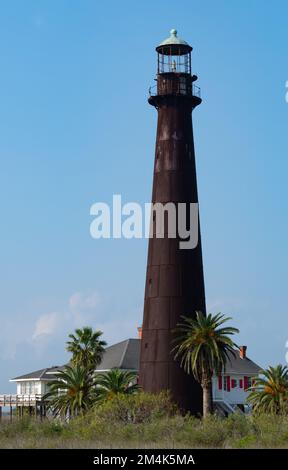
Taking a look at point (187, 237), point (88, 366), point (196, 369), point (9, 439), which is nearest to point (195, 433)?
point (9, 439)

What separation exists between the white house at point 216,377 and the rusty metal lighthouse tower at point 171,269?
2047cm

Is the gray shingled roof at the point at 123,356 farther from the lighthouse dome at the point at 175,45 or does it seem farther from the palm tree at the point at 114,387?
the lighthouse dome at the point at 175,45

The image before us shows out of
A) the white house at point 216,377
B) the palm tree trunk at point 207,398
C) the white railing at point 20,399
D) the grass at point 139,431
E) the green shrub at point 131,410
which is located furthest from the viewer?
the white railing at point 20,399

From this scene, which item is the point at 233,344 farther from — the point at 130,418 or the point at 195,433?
the point at 195,433

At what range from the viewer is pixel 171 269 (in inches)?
2697

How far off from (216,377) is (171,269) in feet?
89.3

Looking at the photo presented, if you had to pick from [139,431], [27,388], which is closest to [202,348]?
[139,431]

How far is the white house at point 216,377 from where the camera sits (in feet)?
Result: 296

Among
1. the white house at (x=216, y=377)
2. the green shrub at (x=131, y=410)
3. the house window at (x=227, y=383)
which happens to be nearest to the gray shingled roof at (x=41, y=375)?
the white house at (x=216, y=377)

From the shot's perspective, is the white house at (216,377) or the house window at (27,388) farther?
the house window at (27,388)

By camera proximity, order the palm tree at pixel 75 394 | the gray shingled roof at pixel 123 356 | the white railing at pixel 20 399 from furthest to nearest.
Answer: the white railing at pixel 20 399
the gray shingled roof at pixel 123 356
the palm tree at pixel 75 394

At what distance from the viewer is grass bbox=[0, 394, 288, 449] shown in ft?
151
